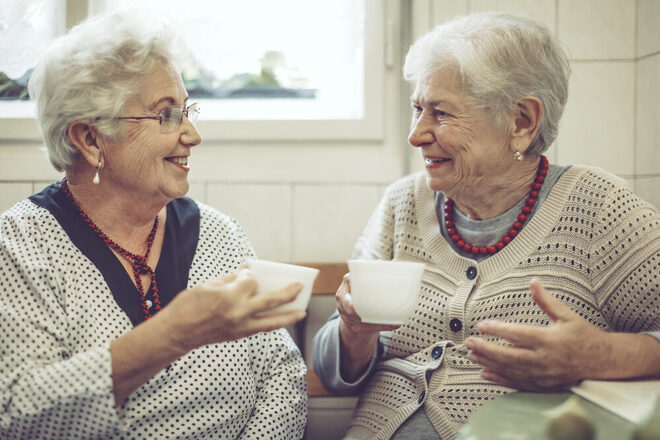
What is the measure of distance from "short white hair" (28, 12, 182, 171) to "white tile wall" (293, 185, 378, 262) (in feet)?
2.60

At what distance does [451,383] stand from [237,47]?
1.42m

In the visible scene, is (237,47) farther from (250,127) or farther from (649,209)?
(649,209)

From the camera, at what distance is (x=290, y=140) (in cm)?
206

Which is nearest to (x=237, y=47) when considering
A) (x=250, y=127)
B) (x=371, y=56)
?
(x=250, y=127)

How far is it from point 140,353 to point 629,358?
34.4 inches

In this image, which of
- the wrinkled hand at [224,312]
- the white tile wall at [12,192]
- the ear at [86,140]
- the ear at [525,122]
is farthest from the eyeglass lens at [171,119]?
the white tile wall at [12,192]

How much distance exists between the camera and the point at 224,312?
95 centimetres

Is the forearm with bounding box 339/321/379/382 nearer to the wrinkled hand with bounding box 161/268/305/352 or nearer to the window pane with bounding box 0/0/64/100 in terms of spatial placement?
the wrinkled hand with bounding box 161/268/305/352

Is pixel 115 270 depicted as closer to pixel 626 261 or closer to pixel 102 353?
pixel 102 353

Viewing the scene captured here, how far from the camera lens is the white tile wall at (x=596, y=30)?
198 centimetres

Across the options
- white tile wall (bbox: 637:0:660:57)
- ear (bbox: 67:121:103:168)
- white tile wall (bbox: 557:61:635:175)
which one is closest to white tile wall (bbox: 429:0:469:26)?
white tile wall (bbox: 557:61:635:175)

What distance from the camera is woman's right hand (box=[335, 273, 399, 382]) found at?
4.27ft

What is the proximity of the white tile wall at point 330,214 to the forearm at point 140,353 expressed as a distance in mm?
1038

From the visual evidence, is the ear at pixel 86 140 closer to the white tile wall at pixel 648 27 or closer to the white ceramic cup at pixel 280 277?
the white ceramic cup at pixel 280 277
